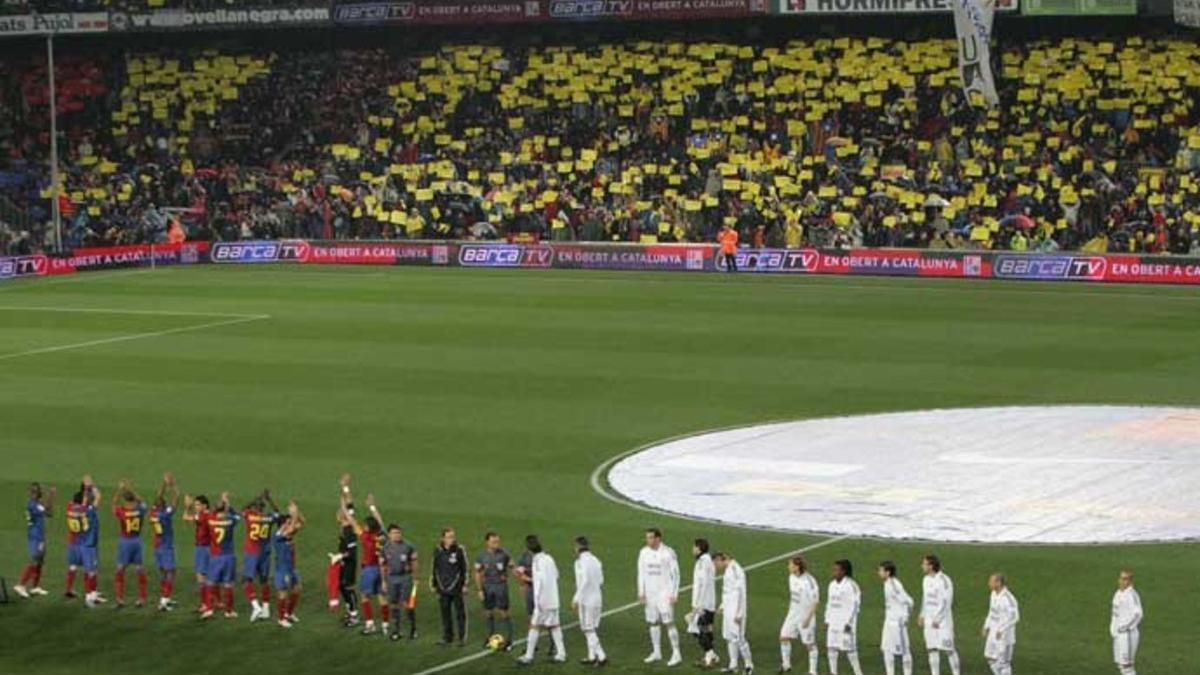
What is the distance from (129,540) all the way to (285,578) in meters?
2.77

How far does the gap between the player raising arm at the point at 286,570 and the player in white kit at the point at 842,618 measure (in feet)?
22.8

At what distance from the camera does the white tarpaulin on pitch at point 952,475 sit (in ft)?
102

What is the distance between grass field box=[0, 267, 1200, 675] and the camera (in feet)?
86.8

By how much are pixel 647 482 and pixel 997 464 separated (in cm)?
565

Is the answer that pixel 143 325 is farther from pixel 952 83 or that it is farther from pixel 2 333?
pixel 952 83

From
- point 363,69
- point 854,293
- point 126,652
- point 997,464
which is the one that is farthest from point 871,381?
point 363,69

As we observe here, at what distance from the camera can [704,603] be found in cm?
2481

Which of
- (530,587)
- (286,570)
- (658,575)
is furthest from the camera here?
(286,570)

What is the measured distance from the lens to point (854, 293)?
6047 cm

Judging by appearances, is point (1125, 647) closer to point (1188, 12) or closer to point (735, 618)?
point (735, 618)

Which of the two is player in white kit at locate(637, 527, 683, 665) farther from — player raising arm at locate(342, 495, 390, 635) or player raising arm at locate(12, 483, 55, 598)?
player raising arm at locate(12, 483, 55, 598)

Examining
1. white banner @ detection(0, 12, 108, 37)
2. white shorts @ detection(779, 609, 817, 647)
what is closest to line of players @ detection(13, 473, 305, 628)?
white shorts @ detection(779, 609, 817, 647)

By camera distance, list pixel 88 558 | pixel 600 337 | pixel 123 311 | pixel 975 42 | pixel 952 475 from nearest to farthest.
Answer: pixel 88 558, pixel 952 475, pixel 600 337, pixel 975 42, pixel 123 311

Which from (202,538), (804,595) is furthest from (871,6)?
(804,595)
